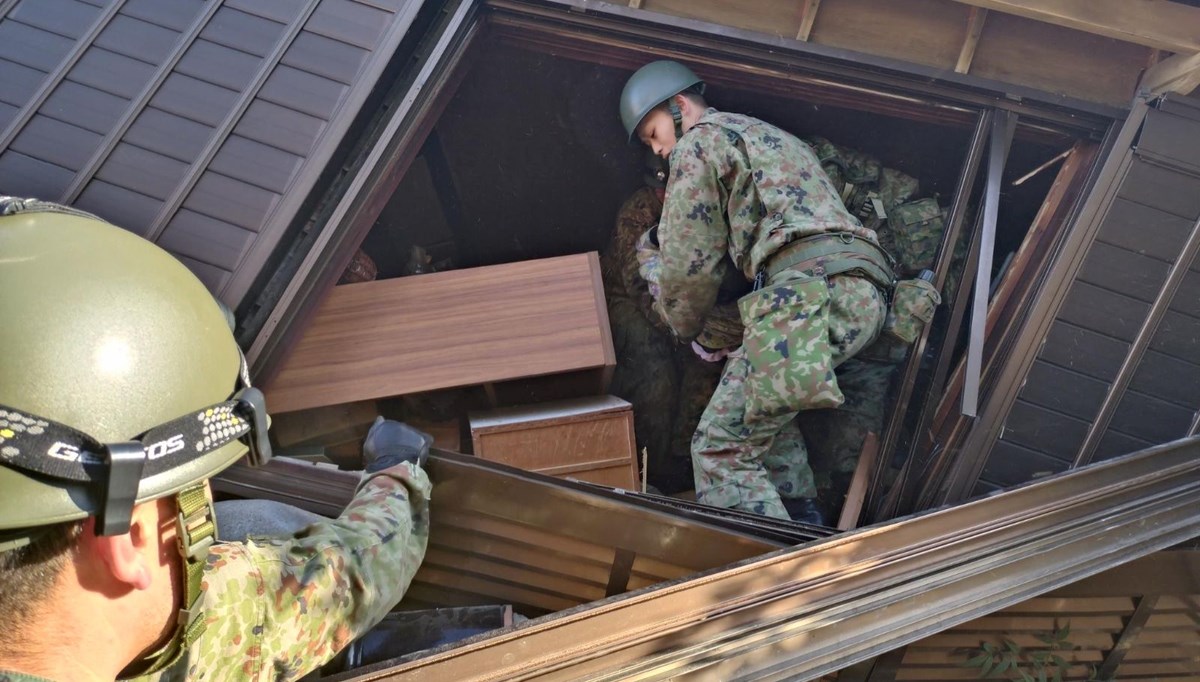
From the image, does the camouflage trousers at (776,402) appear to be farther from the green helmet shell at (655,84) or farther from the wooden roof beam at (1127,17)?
the wooden roof beam at (1127,17)

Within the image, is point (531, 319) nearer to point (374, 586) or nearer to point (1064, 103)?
point (374, 586)

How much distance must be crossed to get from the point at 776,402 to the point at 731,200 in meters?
0.81

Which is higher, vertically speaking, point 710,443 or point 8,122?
point 8,122

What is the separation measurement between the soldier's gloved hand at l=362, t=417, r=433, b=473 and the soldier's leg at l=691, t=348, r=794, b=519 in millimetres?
1101

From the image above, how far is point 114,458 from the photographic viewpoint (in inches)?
48.6

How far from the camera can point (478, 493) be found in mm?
2418

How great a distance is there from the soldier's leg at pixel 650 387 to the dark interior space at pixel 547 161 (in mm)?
634

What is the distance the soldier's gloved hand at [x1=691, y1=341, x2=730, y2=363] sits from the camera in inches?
140

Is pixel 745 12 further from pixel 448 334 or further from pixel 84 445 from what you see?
pixel 84 445

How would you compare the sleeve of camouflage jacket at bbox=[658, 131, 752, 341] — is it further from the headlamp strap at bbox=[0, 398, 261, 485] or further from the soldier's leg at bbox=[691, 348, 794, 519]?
the headlamp strap at bbox=[0, 398, 261, 485]

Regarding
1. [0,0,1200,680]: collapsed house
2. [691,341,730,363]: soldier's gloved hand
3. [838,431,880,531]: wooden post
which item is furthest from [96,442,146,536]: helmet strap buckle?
[691,341,730,363]: soldier's gloved hand

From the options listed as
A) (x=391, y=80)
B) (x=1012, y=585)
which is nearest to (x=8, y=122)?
(x=391, y=80)

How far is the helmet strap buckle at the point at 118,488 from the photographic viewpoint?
123cm

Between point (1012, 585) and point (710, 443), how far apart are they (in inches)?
42.5
